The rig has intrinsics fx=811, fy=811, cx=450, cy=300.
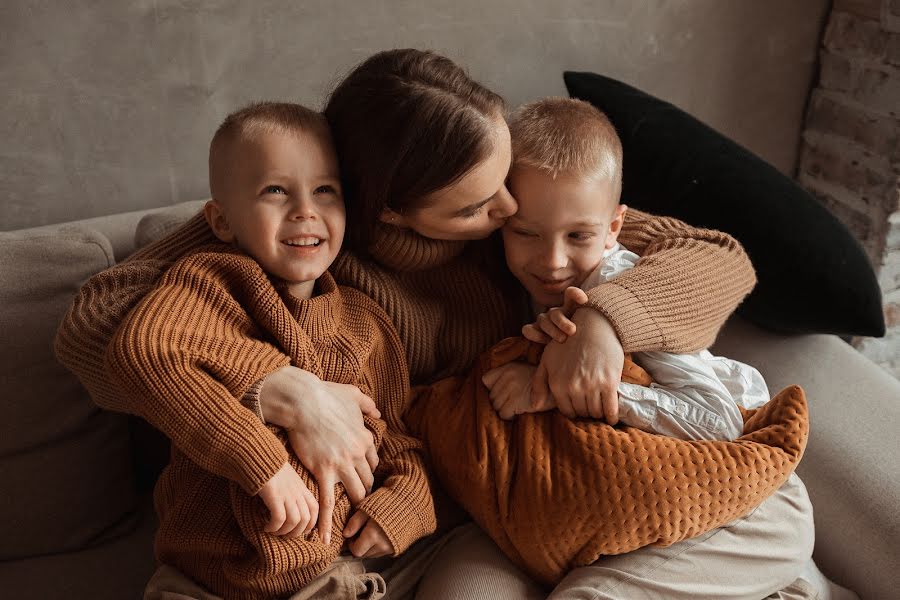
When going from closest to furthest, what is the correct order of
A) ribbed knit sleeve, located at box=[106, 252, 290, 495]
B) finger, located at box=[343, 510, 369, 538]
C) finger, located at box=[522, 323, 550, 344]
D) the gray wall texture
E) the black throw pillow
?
ribbed knit sleeve, located at box=[106, 252, 290, 495] → finger, located at box=[343, 510, 369, 538] → finger, located at box=[522, 323, 550, 344] → the black throw pillow → the gray wall texture

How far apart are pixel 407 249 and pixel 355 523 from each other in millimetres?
386

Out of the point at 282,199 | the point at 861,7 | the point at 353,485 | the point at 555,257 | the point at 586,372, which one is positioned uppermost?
the point at 861,7

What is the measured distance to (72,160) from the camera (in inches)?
58.7

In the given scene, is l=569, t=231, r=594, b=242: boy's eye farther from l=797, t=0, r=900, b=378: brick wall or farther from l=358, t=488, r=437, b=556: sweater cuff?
l=797, t=0, r=900, b=378: brick wall

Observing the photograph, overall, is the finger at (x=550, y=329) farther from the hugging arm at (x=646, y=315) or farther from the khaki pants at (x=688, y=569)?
the khaki pants at (x=688, y=569)

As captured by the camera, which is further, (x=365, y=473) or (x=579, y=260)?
(x=579, y=260)

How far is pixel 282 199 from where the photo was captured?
104 centimetres

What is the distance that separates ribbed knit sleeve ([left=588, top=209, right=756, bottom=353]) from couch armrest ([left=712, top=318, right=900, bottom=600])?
0.60 feet

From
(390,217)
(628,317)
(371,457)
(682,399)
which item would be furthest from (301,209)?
(682,399)

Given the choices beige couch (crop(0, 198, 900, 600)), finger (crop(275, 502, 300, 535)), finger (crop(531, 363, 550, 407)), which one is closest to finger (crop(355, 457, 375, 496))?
finger (crop(275, 502, 300, 535))

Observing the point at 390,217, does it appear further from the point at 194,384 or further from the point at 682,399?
the point at 682,399

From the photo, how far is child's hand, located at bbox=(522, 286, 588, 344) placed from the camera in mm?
1103

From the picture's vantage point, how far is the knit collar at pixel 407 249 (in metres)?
1.15

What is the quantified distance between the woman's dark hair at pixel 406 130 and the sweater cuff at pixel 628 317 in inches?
9.8
